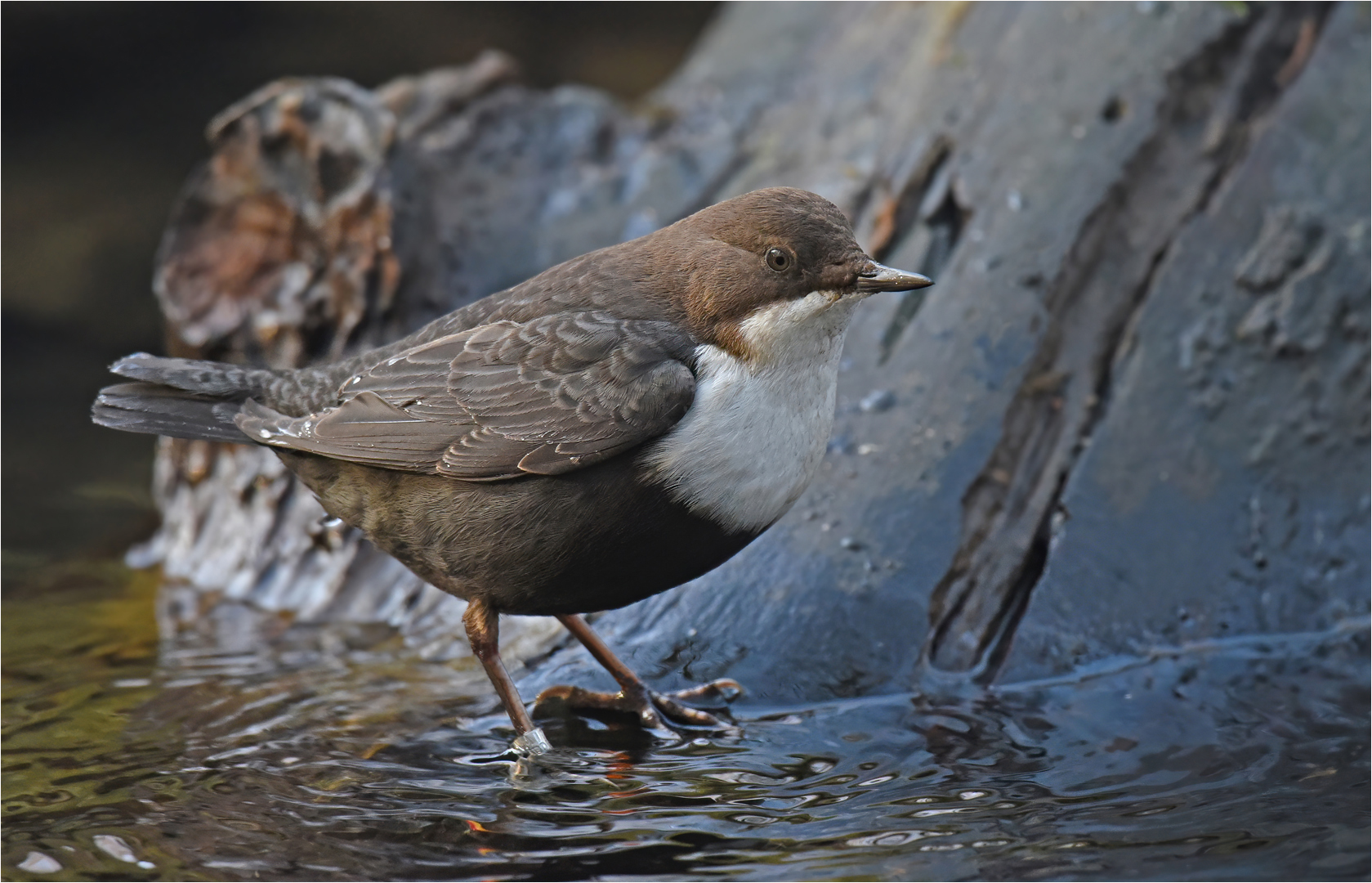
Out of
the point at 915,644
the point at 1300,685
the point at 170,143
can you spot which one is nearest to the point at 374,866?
the point at 915,644

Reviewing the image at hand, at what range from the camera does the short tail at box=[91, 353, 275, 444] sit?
3.98 metres

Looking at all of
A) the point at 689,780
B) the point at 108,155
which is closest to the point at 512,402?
the point at 689,780

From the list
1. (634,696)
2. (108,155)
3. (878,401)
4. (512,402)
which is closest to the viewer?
(512,402)

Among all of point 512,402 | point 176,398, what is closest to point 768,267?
point 512,402

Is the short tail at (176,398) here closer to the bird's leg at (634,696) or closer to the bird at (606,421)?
the bird at (606,421)

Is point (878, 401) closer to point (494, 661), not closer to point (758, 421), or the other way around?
point (758, 421)

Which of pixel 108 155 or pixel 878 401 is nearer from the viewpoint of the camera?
pixel 878 401

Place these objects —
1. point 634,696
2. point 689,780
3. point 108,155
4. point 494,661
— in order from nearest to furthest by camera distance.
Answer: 1. point 689,780
2. point 494,661
3. point 634,696
4. point 108,155

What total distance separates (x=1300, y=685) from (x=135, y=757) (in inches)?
139

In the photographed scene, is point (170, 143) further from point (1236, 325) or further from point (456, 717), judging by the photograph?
point (1236, 325)

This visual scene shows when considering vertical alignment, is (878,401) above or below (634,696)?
above

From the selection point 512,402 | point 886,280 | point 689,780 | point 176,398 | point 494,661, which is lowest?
point 689,780

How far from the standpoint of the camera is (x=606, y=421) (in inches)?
137

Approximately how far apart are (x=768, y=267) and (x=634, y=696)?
1.36m
